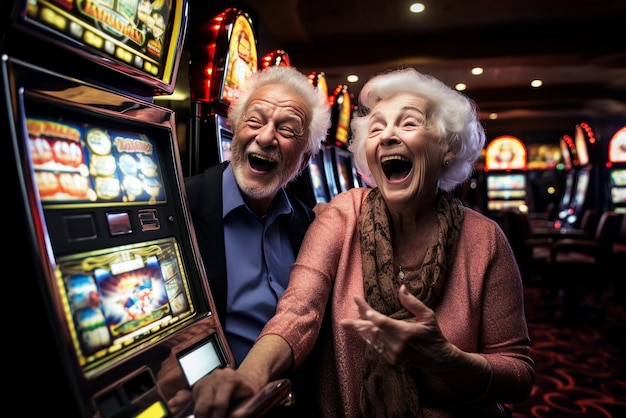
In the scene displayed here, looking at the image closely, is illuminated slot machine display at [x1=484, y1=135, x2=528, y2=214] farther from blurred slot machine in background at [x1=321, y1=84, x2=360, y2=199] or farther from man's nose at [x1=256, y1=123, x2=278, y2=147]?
man's nose at [x1=256, y1=123, x2=278, y2=147]

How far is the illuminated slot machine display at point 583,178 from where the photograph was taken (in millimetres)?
8180

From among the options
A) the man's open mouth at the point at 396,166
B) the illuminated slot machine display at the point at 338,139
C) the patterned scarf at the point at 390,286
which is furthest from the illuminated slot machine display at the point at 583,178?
the patterned scarf at the point at 390,286

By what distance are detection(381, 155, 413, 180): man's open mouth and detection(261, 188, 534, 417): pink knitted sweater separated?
269 mm

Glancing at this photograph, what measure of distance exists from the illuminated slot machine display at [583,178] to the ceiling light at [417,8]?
12.7 ft

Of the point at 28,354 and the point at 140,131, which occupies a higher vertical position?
the point at 140,131

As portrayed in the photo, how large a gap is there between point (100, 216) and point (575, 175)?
32.5ft

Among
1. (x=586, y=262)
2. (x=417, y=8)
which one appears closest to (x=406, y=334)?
(x=586, y=262)

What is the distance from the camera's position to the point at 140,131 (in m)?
1.19

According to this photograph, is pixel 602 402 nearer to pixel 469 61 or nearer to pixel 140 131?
pixel 140 131

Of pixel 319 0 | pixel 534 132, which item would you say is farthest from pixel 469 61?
pixel 534 132

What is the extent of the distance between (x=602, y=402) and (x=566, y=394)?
0.22 metres

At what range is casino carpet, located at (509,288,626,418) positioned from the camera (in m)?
3.17

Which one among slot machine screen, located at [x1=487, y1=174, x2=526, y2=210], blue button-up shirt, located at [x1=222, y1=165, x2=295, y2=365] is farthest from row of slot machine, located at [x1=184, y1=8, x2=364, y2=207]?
slot machine screen, located at [x1=487, y1=174, x2=526, y2=210]

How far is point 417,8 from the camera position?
20.4ft
